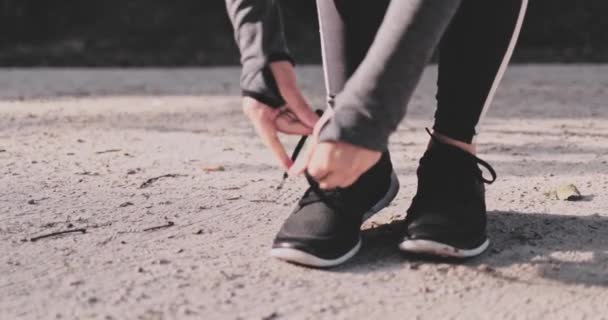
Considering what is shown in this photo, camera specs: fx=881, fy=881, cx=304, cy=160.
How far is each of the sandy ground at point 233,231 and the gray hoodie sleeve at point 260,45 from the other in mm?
225

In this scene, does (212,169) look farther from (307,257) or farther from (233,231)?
(307,257)

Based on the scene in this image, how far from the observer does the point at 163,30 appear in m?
5.27

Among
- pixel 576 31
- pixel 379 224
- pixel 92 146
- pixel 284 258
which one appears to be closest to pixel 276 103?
pixel 284 258

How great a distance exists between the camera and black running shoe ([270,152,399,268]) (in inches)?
42.5

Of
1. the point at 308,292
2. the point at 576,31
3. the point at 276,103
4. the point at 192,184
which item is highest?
the point at 276,103

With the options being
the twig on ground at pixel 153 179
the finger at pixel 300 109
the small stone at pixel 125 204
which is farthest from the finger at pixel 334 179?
the twig on ground at pixel 153 179

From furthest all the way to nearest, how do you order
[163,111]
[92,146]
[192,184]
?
1. [163,111]
2. [92,146]
3. [192,184]

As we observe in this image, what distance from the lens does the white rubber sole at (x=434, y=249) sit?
1.10 metres

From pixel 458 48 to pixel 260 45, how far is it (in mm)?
315

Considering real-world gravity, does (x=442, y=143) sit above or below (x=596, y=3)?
above

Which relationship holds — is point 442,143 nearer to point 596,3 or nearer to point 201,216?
point 201,216

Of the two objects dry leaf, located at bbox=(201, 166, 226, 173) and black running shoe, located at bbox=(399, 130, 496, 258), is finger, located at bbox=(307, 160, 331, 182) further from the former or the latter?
dry leaf, located at bbox=(201, 166, 226, 173)

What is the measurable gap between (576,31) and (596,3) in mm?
253

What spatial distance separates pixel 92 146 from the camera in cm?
195
